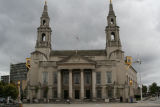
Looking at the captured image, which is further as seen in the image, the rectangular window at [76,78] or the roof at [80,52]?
the roof at [80,52]

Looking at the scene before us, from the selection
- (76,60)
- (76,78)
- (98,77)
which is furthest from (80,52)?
(98,77)

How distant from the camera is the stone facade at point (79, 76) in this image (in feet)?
197

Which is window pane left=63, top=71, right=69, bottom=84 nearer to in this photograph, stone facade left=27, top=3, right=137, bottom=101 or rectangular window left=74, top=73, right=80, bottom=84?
stone facade left=27, top=3, right=137, bottom=101

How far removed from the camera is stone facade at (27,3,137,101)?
59.9 m

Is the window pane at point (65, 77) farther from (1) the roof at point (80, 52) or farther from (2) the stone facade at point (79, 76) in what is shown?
(1) the roof at point (80, 52)

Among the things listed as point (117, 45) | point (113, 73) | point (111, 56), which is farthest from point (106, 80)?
point (117, 45)

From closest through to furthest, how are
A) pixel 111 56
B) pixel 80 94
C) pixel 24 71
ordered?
pixel 80 94 < pixel 111 56 < pixel 24 71

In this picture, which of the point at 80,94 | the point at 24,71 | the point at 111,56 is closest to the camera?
the point at 80,94

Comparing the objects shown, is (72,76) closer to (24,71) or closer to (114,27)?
(114,27)

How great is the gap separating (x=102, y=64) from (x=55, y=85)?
1705 cm

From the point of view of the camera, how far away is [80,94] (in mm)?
60031

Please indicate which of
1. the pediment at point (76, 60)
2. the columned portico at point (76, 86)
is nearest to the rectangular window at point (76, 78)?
the columned portico at point (76, 86)

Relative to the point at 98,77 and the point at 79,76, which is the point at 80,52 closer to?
the point at 79,76

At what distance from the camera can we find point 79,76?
62.7m
